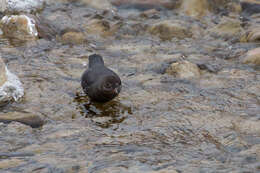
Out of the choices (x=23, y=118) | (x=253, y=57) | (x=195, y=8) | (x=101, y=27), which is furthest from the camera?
(x=195, y=8)

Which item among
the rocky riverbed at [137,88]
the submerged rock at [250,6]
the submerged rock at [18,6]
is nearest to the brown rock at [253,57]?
the rocky riverbed at [137,88]

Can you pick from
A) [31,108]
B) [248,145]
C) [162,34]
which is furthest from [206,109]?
[162,34]

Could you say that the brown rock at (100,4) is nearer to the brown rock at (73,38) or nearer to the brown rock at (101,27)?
the brown rock at (101,27)

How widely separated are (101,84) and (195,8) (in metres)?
5.67

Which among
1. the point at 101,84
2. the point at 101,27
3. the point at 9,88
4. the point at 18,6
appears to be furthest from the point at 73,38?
the point at 101,84

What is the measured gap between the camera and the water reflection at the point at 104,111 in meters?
5.77

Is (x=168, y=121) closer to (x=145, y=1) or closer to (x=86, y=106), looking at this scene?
(x=86, y=106)

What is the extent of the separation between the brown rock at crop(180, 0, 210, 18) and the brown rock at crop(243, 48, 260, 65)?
2.76 metres

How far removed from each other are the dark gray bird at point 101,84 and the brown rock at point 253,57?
3010 millimetres

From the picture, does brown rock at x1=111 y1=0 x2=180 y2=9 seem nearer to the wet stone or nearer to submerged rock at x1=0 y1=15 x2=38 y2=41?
submerged rock at x1=0 y1=15 x2=38 y2=41

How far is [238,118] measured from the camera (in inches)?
230

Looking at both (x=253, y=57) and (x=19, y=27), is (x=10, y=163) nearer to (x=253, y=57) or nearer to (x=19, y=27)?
(x=19, y=27)

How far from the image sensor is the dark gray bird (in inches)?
227

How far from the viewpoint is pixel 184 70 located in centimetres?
737
